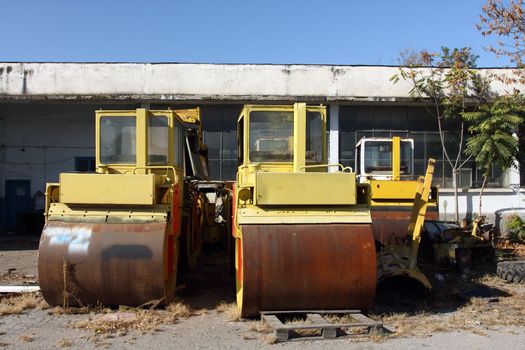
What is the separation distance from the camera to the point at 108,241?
7184mm

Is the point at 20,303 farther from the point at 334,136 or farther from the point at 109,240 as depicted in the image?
the point at 334,136

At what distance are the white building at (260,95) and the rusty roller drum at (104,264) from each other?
1089cm

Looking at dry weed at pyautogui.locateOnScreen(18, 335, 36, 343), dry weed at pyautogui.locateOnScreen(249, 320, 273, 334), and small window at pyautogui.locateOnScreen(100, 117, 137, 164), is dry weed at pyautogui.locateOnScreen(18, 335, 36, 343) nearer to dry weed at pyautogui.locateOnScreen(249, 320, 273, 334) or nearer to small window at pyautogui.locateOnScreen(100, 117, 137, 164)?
dry weed at pyautogui.locateOnScreen(249, 320, 273, 334)

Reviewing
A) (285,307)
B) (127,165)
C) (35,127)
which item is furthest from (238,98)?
(285,307)

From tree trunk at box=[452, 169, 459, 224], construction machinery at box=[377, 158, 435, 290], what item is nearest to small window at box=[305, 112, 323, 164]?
construction machinery at box=[377, 158, 435, 290]

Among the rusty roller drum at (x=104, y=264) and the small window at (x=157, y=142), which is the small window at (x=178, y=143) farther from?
the rusty roller drum at (x=104, y=264)

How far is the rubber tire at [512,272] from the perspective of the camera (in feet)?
32.2

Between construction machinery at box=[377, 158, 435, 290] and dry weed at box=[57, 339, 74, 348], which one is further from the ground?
construction machinery at box=[377, 158, 435, 290]

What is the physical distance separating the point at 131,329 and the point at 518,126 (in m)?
14.4

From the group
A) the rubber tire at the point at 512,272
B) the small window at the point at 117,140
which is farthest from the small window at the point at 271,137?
the rubber tire at the point at 512,272

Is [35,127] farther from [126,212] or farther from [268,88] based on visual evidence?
[126,212]

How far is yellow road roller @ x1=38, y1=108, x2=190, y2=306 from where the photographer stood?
7133mm

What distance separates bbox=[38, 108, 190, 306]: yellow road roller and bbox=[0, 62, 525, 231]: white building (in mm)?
10435

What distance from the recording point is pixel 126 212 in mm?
7477
